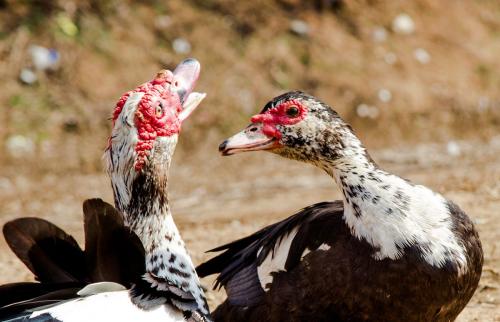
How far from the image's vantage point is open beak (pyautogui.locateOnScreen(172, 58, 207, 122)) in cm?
386

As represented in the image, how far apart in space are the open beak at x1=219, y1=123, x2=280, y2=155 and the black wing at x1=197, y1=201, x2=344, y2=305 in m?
0.36

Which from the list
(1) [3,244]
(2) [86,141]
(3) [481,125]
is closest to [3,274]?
(1) [3,244]

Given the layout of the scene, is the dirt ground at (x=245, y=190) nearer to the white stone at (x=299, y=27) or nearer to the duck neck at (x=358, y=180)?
the duck neck at (x=358, y=180)

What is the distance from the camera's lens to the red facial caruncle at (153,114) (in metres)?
3.63

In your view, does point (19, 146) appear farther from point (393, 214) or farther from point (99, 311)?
point (99, 311)

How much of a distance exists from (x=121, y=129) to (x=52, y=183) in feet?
17.6

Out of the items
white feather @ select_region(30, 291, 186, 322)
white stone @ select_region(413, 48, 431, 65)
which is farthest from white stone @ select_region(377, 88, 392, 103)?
white feather @ select_region(30, 291, 186, 322)

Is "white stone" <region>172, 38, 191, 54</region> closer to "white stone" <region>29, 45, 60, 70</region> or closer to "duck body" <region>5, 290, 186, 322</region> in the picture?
"white stone" <region>29, 45, 60, 70</region>

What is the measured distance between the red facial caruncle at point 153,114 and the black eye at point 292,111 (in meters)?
0.52

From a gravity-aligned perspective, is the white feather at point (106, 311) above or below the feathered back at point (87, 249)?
below

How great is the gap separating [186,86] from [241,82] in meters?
6.18

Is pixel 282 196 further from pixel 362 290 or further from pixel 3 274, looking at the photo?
pixel 362 290

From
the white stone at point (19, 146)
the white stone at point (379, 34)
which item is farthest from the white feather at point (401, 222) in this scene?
the white stone at point (379, 34)

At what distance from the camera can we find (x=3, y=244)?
21.8 feet
